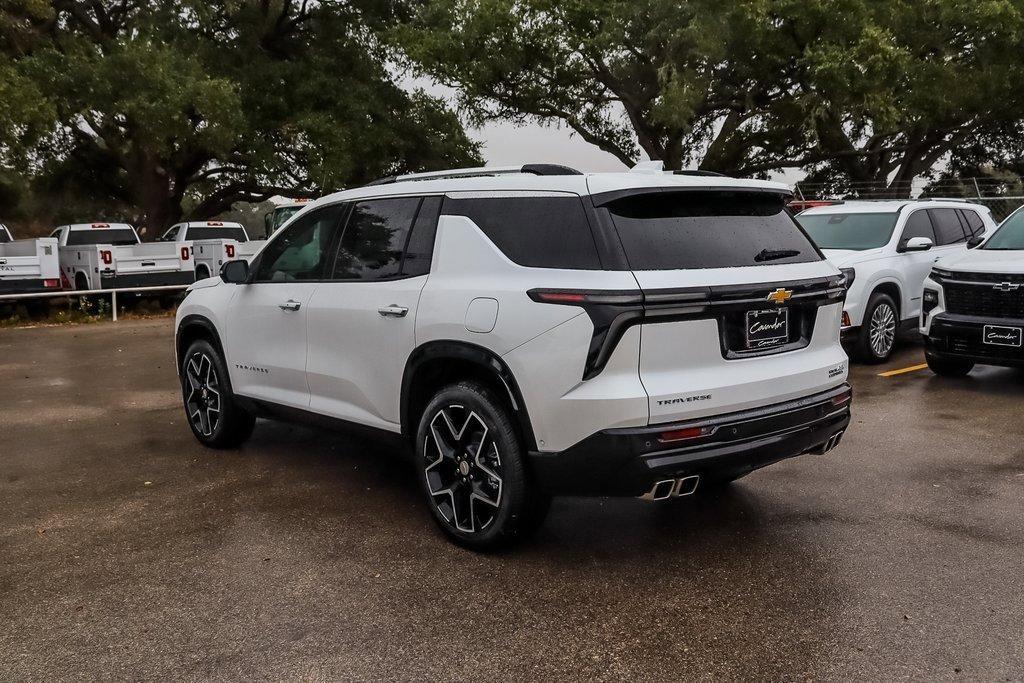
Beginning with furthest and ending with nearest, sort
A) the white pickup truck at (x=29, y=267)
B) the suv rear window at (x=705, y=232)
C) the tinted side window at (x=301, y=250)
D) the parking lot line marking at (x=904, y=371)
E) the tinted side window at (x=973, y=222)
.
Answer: the white pickup truck at (x=29, y=267), the tinted side window at (x=973, y=222), the parking lot line marking at (x=904, y=371), the tinted side window at (x=301, y=250), the suv rear window at (x=705, y=232)

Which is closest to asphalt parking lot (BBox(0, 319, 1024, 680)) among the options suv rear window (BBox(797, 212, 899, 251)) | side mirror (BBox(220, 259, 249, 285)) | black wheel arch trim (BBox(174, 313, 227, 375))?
black wheel arch trim (BBox(174, 313, 227, 375))

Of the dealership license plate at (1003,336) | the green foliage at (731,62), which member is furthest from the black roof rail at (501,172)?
the green foliage at (731,62)

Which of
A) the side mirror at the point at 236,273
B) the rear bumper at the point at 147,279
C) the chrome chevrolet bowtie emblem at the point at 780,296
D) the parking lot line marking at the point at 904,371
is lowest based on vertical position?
the parking lot line marking at the point at 904,371

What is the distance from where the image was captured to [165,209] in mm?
30250

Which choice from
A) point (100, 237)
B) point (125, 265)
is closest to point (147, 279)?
point (125, 265)

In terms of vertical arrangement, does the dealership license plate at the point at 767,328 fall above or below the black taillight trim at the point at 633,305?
below

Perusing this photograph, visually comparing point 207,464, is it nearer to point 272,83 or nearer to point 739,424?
point 739,424

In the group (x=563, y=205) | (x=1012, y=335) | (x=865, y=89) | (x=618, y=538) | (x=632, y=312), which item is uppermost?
(x=865, y=89)

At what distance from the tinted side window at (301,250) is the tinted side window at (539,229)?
4.11 feet

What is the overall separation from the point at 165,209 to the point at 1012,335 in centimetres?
2788

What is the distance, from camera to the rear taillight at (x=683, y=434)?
12.3 feet

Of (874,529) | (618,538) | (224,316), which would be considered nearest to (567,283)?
(618,538)

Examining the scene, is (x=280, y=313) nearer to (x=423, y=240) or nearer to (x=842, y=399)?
(x=423, y=240)

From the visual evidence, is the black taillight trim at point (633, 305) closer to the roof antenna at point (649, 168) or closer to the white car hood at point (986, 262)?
the roof antenna at point (649, 168)
